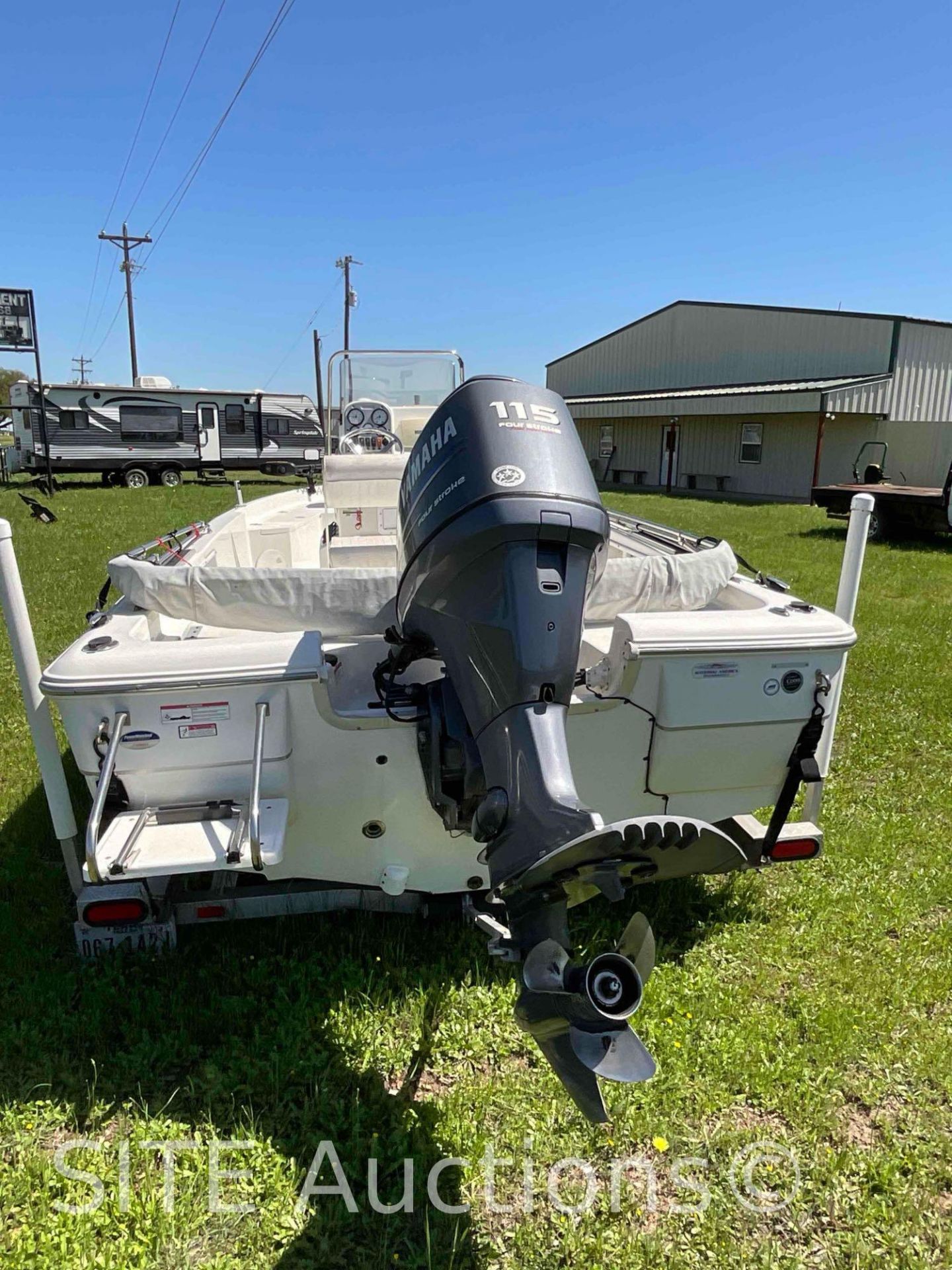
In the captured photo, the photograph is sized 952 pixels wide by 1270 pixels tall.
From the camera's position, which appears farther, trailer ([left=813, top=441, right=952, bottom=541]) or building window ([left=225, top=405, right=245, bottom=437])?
building window ([left=225, top=405, right=245, bottom=437])

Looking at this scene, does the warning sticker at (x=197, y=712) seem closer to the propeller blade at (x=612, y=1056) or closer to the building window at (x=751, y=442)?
the propeller blade at (x=612, y=1056)

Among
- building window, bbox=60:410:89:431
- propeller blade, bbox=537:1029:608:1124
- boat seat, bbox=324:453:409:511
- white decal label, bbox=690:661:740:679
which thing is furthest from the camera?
building window, bbox=60:410:89:431

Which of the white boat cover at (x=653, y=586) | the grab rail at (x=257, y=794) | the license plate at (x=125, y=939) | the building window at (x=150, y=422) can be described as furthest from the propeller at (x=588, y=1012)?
the building window at (x=150, y=422)

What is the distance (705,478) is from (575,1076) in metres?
22.4

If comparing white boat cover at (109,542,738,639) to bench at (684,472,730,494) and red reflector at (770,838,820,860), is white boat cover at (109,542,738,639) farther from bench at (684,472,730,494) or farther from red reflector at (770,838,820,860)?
bench at (684,472,730,494)

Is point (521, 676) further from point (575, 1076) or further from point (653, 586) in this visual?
point (653, 586)

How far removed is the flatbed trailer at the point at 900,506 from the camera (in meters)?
10.9

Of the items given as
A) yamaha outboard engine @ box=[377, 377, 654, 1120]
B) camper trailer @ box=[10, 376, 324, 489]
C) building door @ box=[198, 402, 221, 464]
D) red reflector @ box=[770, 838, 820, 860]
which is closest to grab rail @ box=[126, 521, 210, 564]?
yamaha outboard engine @ box=[377, 377, 654, 1120]

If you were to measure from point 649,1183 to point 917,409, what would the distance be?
67.3ft

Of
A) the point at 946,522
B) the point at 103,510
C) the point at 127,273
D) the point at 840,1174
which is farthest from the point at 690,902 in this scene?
the point at 127,273

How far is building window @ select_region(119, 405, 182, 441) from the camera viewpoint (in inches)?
817

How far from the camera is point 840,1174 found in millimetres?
1887

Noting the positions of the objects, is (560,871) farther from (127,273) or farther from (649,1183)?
(127,273)

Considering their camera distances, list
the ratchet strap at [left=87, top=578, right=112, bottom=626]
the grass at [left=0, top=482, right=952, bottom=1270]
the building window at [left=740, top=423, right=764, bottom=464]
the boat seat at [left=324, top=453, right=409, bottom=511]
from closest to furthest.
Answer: the grass at [left=0, top=482, right=952, bottom=1270]
the ratchet strap at [left=87, top=578, right=112, bottom=626]
the boat seat at [left=324, top=453, right=409, bottom=511]
the building window at [left=740, top=423, right=764, bottom=464]
